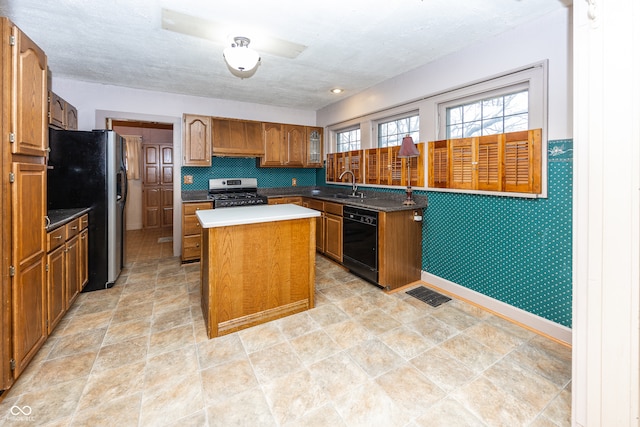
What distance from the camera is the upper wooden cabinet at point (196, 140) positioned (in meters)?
4.10

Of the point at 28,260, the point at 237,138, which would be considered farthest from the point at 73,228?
the point at 237,138

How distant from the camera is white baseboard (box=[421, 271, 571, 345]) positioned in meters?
2.14

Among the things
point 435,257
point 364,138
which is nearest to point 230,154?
point 364,138

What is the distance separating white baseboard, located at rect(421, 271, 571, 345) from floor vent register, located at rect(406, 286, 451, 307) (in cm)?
14

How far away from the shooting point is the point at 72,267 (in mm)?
2547

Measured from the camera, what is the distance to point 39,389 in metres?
1.63

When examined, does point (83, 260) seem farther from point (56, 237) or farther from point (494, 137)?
point (494, 137)

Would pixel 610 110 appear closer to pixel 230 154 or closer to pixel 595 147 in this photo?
pixel 595 147

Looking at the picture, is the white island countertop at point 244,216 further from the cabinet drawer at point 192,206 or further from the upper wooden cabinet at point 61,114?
the upper wooden cabinet at point 61,114

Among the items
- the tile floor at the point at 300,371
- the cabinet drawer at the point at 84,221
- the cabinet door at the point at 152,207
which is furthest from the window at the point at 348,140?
the cabinet door at the point at 152,207

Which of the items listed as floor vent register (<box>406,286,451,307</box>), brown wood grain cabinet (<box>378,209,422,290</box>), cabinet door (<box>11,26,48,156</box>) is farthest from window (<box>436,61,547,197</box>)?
cabinet door (<box>11,26,48,156</box>)

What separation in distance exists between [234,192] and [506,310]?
3.97m

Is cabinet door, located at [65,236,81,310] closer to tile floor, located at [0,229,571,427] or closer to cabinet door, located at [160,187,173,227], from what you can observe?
tile floor, located at [0,229,571,427]

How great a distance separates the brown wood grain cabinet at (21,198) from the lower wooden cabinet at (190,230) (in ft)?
6.68
